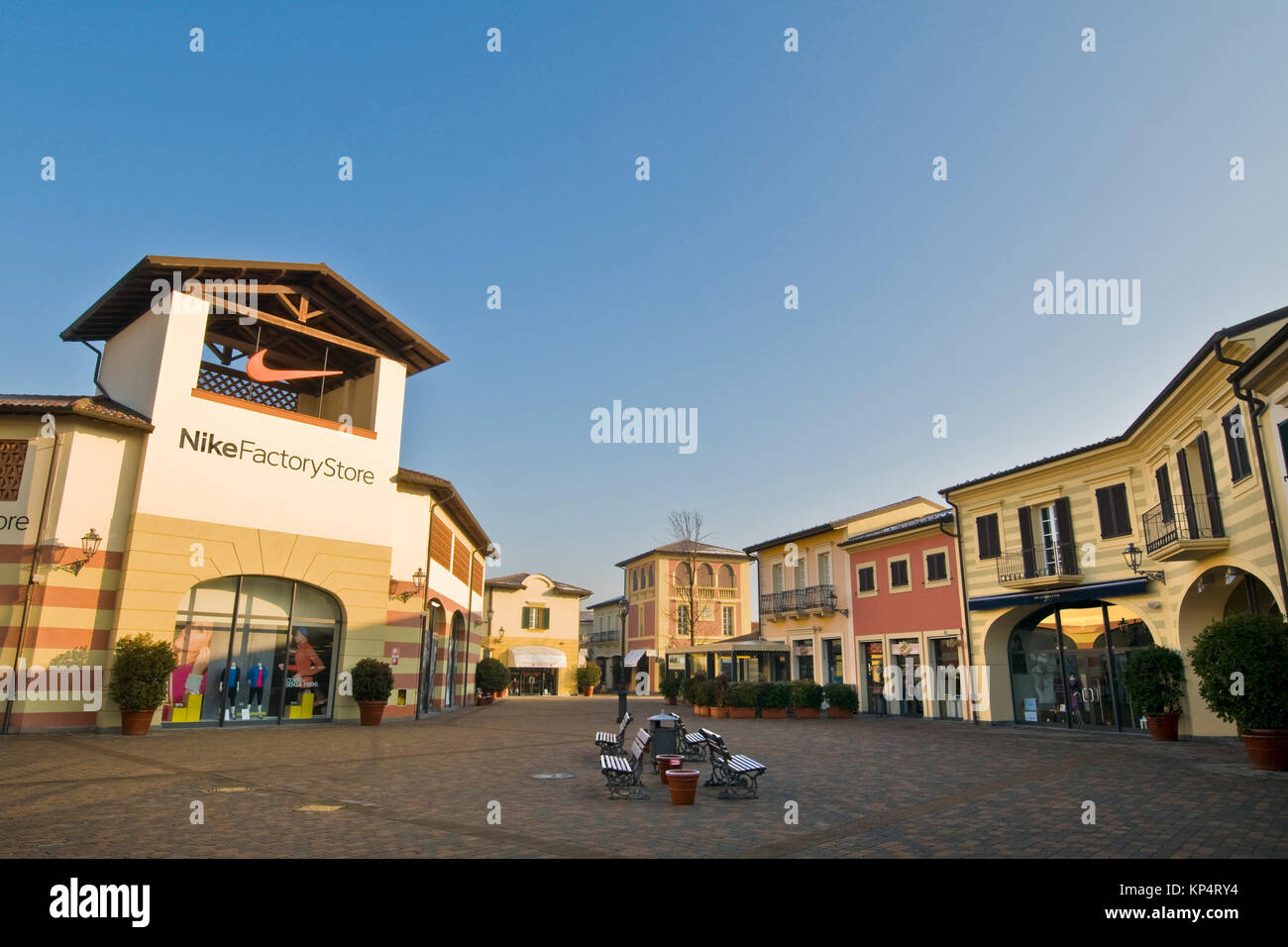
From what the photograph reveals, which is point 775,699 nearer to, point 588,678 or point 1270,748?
point 1270,748

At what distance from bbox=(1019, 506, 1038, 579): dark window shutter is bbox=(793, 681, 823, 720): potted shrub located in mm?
7989

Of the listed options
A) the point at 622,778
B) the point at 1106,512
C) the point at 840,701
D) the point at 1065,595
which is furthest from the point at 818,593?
the point at 622,778

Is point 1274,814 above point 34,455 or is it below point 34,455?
below

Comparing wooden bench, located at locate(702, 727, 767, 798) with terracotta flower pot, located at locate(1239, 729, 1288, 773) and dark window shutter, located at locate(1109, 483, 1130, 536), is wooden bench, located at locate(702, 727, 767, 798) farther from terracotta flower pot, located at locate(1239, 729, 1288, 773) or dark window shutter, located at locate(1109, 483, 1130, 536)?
dark window shutter, located at locate(1109, 483, 1130, 536)

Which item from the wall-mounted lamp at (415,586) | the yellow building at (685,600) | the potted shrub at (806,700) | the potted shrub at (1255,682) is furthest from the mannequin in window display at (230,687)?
the yellow building at (685,600)

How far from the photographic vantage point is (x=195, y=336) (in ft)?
60.3

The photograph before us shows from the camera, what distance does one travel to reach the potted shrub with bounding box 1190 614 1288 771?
11188mm

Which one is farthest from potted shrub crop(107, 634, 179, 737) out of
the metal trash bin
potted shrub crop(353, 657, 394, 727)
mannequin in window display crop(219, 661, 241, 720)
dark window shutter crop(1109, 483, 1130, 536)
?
dark window shutter crop(1109, 483, 1130, 536)

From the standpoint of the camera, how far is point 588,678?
168 ft

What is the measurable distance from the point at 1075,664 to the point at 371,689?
19269 mm

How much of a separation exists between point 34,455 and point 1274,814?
839 inches

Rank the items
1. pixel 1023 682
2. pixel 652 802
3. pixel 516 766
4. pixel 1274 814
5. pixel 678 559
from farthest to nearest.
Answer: pixel 678 559 → pixel 1023 682 → pixel 516 766 → pixel 652 802 → pixel 1274 814
